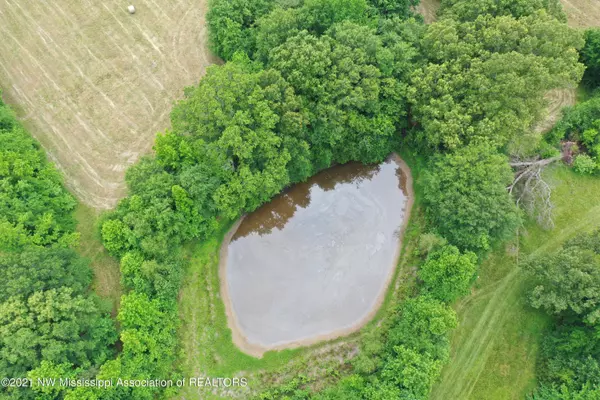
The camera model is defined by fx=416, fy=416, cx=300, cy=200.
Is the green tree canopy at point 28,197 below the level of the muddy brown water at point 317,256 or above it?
above

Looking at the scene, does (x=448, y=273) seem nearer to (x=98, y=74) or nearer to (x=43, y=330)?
(x=43, y=330)

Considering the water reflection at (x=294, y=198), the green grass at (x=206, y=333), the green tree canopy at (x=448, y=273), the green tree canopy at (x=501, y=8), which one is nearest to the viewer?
the green tree canopy at (x=448, y=273)

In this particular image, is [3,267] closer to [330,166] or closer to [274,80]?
[274,80]

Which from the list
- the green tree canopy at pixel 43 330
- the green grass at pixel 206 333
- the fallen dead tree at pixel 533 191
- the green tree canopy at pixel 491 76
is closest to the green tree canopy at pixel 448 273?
the fallen dead tree at pixel 533 191

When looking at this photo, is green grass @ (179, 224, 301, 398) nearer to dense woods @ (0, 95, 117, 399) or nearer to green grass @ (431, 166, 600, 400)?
dense woods @ (0, 95, 117, 399)

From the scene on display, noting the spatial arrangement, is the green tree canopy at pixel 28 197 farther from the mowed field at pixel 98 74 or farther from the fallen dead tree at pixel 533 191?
the fallen dead tree at pixel 533 191

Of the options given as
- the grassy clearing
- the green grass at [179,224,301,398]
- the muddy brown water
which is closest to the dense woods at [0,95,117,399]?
the grassy clearing
